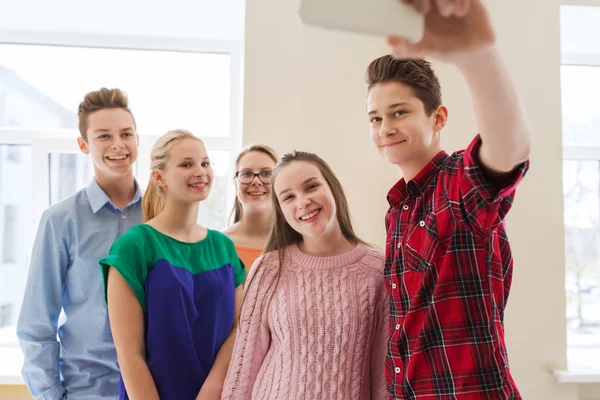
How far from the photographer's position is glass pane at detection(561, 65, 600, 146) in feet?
10.2

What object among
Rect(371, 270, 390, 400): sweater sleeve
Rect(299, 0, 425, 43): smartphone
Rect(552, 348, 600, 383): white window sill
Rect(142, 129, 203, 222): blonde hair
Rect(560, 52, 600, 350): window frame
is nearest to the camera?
Rect(299, 0, 425, 43): smartphone

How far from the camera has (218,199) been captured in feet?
9.65

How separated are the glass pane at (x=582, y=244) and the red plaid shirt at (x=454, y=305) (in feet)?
8.05

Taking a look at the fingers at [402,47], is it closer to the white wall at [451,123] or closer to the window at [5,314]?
the white wall at [451,123]

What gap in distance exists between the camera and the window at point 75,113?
2.87 metres

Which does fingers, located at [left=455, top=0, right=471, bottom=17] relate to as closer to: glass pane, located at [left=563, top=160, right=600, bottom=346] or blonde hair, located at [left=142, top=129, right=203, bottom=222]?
blonde hair, located at [left=142, top=129, right=203, bottom=222]

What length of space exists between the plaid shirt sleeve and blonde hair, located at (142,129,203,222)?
2.92 ft

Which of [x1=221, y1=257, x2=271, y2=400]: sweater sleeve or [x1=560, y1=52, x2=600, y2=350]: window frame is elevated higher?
[x1=560, y1=52, x2=600, y2=350]: window frame

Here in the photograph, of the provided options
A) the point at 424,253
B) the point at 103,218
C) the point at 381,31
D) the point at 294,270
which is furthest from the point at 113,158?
the point at 381,31

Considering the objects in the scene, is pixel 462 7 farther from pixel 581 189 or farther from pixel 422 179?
pixel 581 189

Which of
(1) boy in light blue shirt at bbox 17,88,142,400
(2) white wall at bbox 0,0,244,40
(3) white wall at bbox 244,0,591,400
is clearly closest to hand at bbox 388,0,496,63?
(1) boy in light blue shirt at bbox 17,88,142,400

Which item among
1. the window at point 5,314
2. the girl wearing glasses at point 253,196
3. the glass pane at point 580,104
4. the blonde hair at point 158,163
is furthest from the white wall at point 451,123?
the window at point 5,314

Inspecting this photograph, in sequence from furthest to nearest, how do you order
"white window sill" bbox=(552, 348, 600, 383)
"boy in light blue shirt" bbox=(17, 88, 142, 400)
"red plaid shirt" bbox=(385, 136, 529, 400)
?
"white window sill" bbox=(552, 348, 600, 383) < "boy in light blue shirt" bbox=(17, 88, 142, 400) < "red plaid shirt" bbox=(385, 136, 529, 400)

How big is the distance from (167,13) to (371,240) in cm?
173
